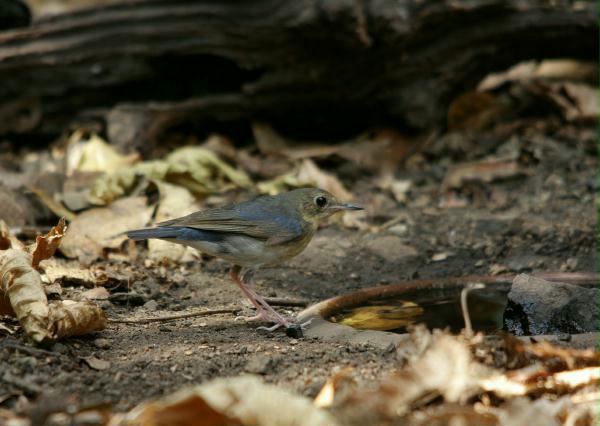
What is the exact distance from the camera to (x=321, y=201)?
602cm

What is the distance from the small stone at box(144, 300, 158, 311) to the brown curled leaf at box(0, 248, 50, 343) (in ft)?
3.18

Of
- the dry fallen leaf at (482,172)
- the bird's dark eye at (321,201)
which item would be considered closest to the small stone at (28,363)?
the bird's dark eye at (321,201)

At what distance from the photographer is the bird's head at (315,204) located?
591 cm

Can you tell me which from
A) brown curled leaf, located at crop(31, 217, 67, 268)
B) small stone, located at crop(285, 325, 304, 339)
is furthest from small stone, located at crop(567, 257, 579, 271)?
brown curled leaf, located at crop(31, 217, 67, 268)

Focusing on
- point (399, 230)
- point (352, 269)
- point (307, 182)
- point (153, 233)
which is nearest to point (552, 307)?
point (352, 269)

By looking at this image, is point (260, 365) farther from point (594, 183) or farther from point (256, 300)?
point (594, 183)

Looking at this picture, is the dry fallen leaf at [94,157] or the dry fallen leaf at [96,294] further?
the dry fallen leaf at [94,157]

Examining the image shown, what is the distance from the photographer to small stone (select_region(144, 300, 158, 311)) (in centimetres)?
534

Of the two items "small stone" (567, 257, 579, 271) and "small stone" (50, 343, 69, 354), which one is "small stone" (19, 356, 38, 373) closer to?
"small stone" (50, 343, 69, 354)

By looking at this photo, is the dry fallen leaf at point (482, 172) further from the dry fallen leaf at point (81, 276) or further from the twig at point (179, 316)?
→ the dry fallen leaf at point (81, 276)

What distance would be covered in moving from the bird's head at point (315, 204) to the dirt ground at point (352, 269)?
22.3 inches

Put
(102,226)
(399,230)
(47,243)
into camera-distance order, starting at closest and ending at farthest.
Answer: (47,243) → (102,226) → (399,230)

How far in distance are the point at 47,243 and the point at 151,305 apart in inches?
30.4

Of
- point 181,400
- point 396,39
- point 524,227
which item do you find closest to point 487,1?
point 396,39
